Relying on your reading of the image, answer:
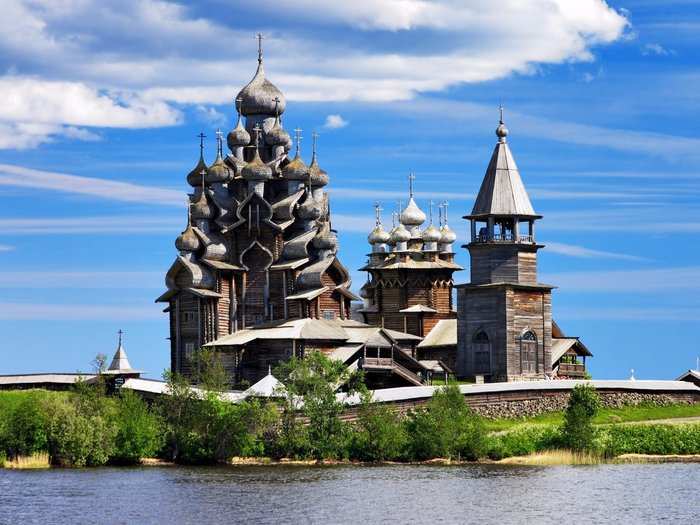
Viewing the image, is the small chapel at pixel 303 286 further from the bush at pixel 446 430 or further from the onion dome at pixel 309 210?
the bush at pixel 446 430

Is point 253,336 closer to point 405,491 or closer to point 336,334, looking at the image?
point 336,334

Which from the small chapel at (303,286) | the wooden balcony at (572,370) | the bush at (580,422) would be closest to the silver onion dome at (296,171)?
the small chapel at (303,286)

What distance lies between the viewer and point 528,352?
220ft

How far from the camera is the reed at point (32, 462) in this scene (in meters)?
51.4

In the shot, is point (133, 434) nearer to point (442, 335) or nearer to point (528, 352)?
point (528, 352)

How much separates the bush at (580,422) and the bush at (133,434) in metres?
13.8

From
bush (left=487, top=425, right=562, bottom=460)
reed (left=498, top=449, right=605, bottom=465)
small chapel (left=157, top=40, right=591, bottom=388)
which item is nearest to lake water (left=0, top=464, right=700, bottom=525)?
reed (left=498, top=449, right=605, bottom=465)

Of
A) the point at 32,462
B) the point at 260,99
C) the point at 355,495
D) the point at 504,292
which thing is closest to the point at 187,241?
the point at 260,99

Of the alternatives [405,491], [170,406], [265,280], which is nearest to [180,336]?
[265,280]

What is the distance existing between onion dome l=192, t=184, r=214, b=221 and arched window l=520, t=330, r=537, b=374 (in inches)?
589

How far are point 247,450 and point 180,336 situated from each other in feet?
57.5

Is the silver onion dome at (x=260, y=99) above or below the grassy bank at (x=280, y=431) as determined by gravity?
above

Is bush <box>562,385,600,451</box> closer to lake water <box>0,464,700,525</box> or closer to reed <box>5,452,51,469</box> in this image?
lake water <box>0,464,700,525</box>

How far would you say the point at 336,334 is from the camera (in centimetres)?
6556
